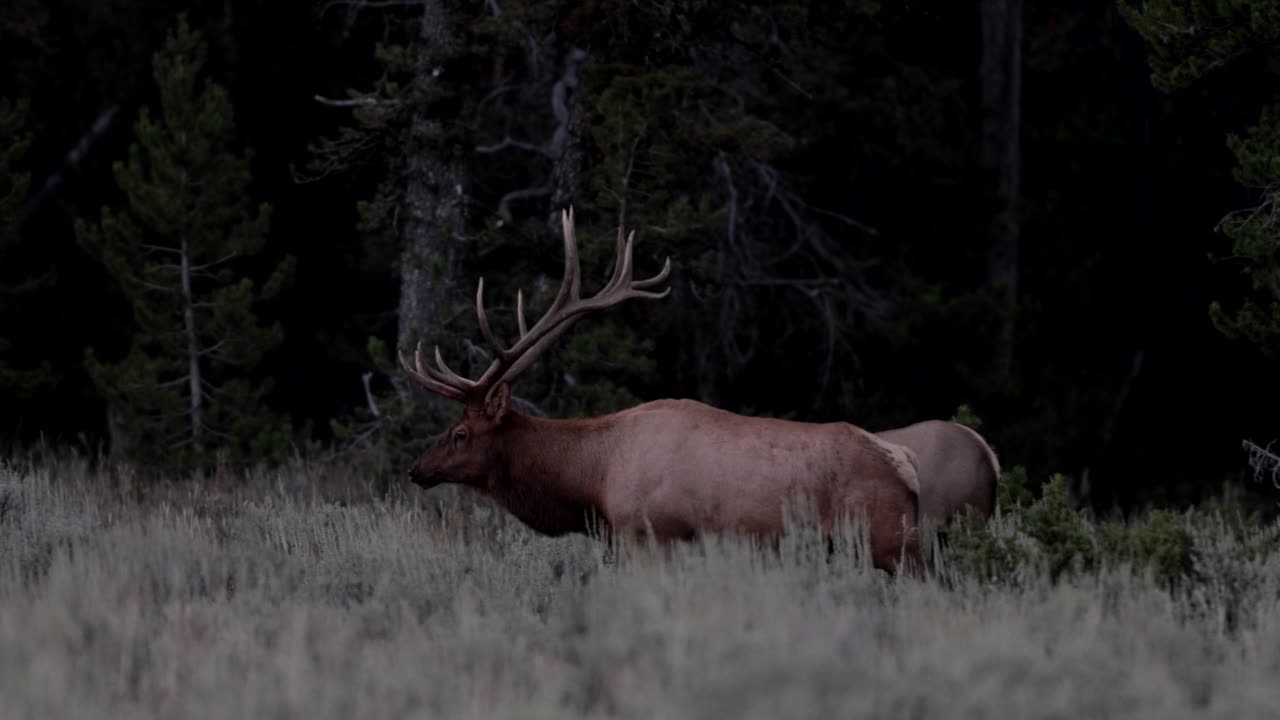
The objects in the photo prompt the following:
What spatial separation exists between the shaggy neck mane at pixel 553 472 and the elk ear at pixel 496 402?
68 mm

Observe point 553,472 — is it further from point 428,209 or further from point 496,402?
point 428,209

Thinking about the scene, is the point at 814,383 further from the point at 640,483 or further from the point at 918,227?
the point at 640,483

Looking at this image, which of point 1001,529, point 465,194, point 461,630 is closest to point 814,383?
point 465,194

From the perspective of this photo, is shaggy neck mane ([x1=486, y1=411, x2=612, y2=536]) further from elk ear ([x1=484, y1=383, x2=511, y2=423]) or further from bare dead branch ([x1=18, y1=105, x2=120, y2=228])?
bare dead branch ([x1=18, y1=105, x2=120, y2=228])

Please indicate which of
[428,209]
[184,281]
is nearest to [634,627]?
[428,209]

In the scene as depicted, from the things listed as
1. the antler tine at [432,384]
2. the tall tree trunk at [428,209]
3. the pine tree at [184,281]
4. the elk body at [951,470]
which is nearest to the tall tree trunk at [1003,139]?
the tall tree trunk at [428,209]

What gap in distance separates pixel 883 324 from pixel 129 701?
42.6ft

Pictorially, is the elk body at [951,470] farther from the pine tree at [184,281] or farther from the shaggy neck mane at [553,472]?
the pine tree at [184,281]

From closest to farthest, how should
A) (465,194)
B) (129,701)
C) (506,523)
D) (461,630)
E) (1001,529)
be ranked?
(129,701) → (461,630) → (1001,529) → (506,523) → (465,194)

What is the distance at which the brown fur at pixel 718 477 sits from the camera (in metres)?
7.94

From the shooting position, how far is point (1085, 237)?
21984 millimetres

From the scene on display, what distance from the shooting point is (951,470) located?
9234mm

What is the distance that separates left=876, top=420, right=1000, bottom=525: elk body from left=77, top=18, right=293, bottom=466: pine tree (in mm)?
8084

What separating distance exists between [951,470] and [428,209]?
21.2 ft
